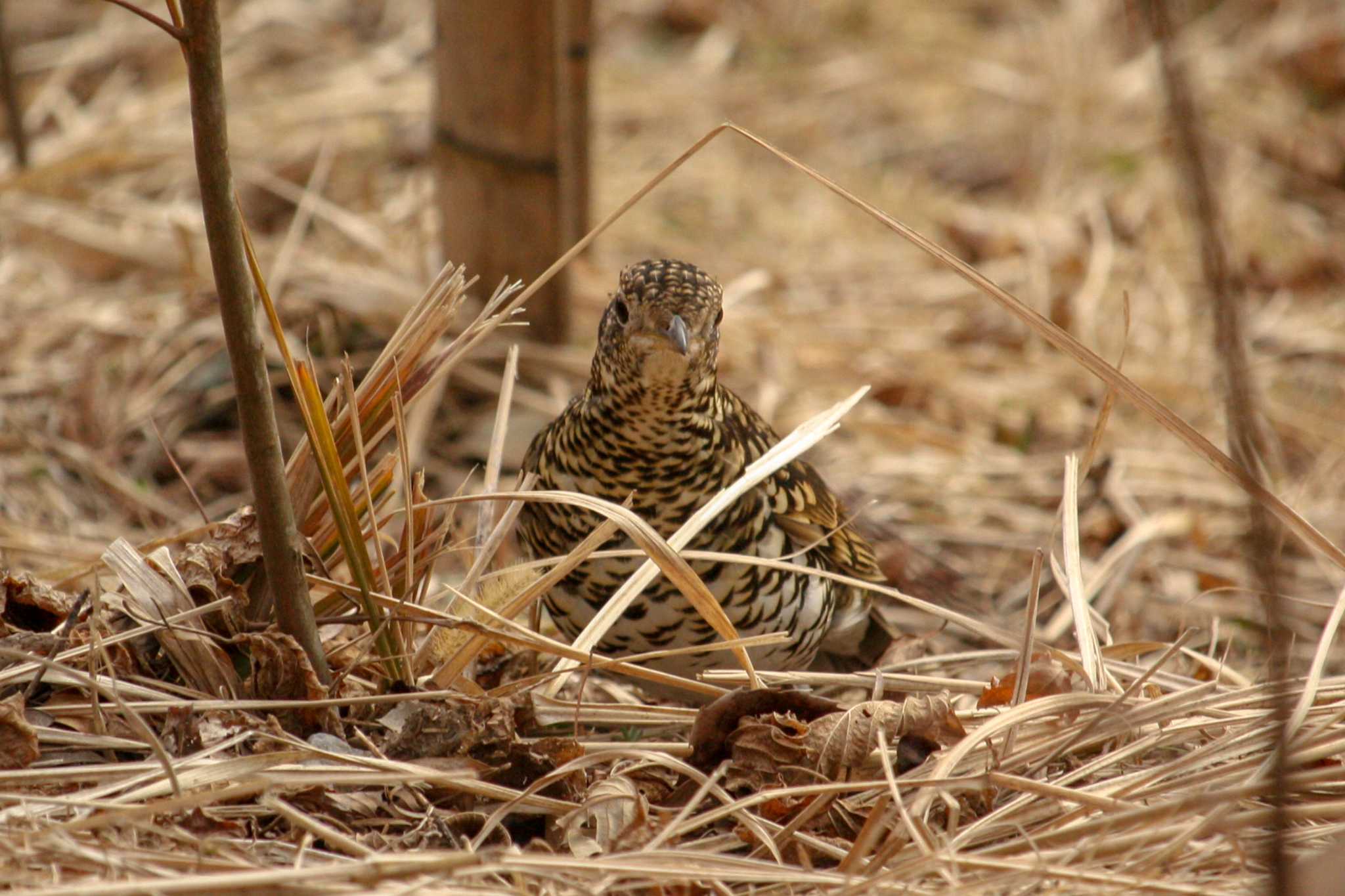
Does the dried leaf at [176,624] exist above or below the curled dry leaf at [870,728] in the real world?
above

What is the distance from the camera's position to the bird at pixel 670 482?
256cm

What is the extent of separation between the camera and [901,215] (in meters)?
6.84

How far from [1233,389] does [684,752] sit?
1.39m

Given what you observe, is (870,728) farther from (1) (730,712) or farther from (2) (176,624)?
(2) (176,624)

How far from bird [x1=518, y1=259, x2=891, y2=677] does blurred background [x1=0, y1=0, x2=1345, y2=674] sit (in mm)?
550

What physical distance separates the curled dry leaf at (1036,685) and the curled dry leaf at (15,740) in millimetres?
1568

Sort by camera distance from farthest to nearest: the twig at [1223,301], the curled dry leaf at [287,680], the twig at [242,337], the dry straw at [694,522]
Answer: the curled dry leaf at [287,680] → the dry straw at [694,522] → the twig at [242,337] → the twig at [1223,301]

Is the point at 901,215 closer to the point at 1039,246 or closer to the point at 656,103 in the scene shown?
the point at 1039,246

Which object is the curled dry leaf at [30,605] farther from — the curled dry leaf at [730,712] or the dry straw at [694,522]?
the curled dry leaf at [730,712]

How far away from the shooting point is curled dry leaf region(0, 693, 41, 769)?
6.71 feet

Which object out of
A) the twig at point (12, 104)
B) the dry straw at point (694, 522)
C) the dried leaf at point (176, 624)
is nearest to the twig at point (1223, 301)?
the dry straw at point (694, 522)

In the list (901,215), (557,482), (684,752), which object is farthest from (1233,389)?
(901,215)

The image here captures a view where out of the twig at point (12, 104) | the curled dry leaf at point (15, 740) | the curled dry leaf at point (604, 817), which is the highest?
the twig at point (12, 104)

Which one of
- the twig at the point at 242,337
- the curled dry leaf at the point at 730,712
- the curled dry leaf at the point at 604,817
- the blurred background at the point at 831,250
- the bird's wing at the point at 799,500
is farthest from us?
the blurred background at the point at 831,250
